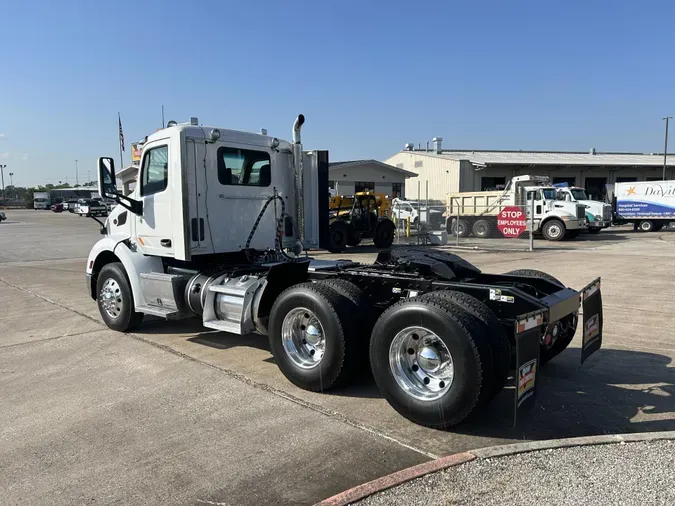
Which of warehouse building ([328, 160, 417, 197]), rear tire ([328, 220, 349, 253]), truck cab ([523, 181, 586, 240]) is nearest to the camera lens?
rear tire ([328, 220, 349, 253])

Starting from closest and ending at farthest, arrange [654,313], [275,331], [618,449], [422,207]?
[618,449] → [275,331] → [654,313] → [422,207]

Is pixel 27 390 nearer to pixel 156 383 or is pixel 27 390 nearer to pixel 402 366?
pixel 156 383

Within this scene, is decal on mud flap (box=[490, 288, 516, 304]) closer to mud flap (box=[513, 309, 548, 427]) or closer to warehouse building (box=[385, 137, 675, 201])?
mud flap (box=[513, 309, 548, 427])

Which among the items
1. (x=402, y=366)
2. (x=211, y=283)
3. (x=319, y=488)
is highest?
(x=211, y=283)

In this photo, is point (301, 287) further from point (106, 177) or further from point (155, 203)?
point (106, 177)

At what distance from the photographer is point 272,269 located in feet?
17.8

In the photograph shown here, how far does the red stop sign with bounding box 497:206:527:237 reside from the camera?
24.9 m

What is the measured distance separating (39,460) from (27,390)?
1.73 meters

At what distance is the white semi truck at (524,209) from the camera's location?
84.0ft

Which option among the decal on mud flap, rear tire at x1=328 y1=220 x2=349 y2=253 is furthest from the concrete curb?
rear tire at x1=328 y1=220 x2=349 y2=253

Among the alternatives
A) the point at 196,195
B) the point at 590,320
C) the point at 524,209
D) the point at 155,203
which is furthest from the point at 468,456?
the point at 524,209

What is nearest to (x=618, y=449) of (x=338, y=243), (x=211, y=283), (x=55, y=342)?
(x=211, y=283)

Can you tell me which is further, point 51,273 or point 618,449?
point 51,273

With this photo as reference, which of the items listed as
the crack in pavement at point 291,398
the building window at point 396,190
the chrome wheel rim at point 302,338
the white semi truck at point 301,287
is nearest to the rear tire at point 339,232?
the white semi truck at point 301,287
